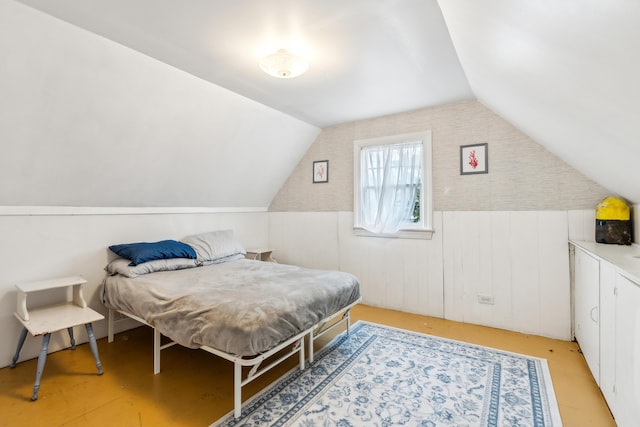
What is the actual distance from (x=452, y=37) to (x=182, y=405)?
305cm

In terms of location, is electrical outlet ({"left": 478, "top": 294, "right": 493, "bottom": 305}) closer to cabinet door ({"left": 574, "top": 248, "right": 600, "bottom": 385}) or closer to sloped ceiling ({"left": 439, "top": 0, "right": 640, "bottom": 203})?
cabinet door ({"left": 574, "top": 248, "right": 600, "bottom": 385})

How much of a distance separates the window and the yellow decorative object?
1.50m

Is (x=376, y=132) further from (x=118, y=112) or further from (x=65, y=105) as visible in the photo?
(x=65, y=105)

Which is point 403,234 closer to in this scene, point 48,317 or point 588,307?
point 588,307

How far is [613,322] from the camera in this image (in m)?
1.79

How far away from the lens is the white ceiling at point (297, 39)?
182 centimetres

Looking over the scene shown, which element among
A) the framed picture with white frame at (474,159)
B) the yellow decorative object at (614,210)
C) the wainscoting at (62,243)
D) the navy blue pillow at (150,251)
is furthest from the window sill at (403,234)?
the wainscoting at (62,243)

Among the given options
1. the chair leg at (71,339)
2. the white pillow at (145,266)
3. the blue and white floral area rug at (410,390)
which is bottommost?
the blue and white floral area rug at (410,390)

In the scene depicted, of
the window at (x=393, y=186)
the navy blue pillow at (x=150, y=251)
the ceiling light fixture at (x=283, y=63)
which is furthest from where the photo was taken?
the window at (x=393, y=186)

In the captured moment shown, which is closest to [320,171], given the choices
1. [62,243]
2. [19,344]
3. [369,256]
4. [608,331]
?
[369,256]

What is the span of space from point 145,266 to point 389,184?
2844mm

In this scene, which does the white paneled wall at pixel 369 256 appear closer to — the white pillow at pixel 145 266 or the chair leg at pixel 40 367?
the white pillow at pixel 145 266

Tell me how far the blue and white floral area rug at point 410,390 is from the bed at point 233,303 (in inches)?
8.5

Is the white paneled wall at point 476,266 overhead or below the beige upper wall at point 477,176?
below
